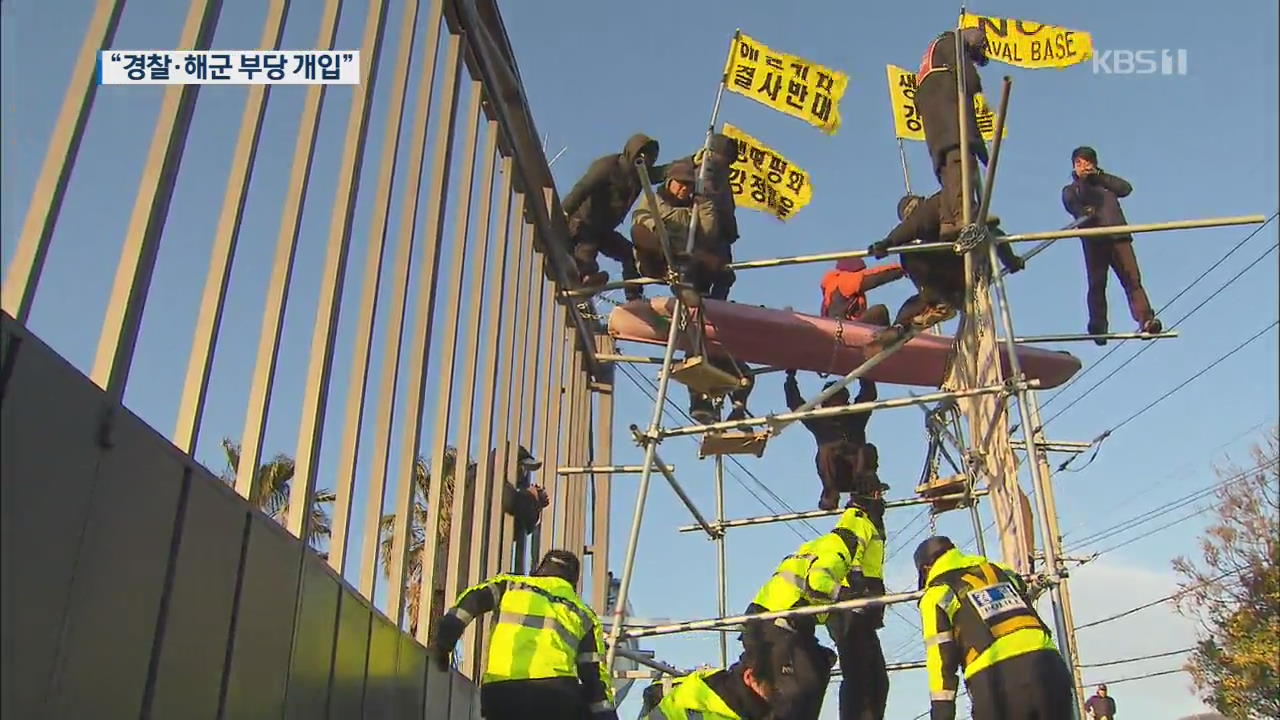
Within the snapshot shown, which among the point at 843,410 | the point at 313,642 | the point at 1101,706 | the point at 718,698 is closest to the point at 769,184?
the point at 843,410

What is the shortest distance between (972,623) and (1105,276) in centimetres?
394

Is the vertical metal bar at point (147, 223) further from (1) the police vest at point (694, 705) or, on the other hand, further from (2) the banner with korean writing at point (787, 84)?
(2) the banner with korean writing at point (787, 84)

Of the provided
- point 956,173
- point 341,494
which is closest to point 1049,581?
point 956,173

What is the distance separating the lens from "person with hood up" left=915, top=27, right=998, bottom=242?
22.2ft

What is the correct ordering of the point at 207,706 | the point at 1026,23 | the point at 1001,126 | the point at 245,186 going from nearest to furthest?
1. the point at 207,706
2. the point at 245,186
3. the point at 1001,126
4. the point at 1026,23

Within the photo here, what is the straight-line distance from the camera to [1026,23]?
25.0 ft

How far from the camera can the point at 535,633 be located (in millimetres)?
4832

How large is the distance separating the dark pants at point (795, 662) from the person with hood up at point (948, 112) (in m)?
2.63

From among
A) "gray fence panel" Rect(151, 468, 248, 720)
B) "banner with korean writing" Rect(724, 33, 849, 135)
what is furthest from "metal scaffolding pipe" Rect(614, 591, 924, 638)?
"banner with korean writing" Rect(724, 33, 849, 135)

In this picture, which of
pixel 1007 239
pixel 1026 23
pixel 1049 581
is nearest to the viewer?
pixel 1049 581

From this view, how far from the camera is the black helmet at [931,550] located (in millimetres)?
5332

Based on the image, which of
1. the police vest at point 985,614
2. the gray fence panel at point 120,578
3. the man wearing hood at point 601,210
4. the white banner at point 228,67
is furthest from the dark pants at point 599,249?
the gray fence panel at point 120,578

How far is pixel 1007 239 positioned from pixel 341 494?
13.4ft

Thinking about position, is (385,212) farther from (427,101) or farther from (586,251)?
(586,251)
